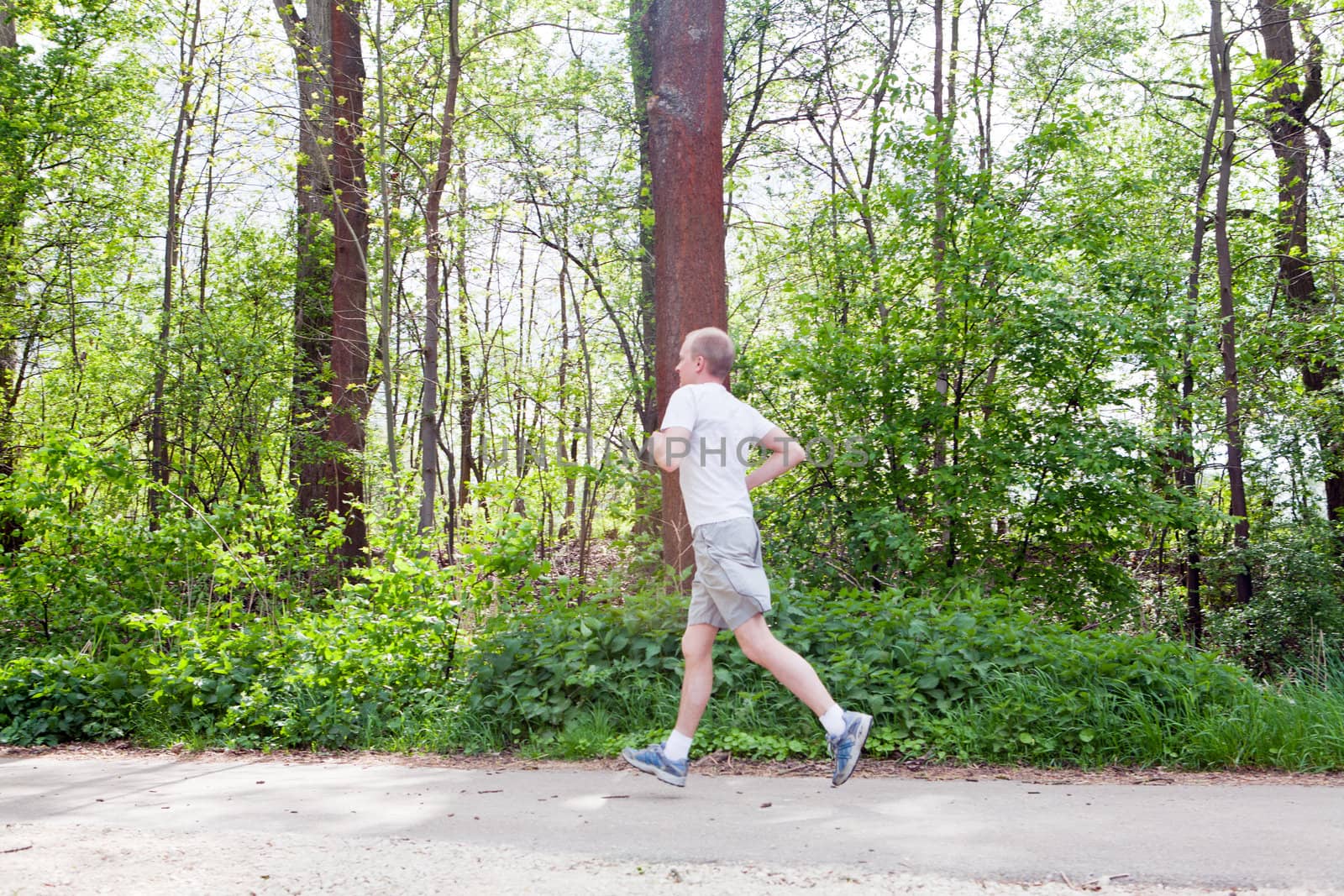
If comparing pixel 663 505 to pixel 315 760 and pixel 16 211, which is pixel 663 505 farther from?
pixel 16 211

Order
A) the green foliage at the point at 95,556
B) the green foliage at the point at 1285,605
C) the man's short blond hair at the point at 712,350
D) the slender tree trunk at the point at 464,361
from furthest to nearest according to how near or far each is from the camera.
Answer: the slender tree trunk at the point at 464,361, the green foliage at the point at 1285,605, the green foliage at the point at 95,556, the man's short blond hair at the point at 712,350

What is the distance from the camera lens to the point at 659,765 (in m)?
4.37

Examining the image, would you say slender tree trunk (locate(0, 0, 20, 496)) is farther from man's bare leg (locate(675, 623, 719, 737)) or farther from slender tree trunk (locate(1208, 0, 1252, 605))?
slender tree trunk (locate(1208, 0, 1252, 605))

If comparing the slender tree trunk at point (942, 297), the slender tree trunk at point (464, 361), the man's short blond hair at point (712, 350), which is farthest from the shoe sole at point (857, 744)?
the slender tree trunk at point (464, 361)

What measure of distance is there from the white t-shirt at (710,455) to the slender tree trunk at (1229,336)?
8.70m

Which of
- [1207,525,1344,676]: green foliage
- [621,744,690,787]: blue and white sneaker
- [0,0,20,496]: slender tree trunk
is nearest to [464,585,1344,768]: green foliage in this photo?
[621,744,690,787]: blue and white sneaker

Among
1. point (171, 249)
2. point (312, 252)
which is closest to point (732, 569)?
point (312, 252)

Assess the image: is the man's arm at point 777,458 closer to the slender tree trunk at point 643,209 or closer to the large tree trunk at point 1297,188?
the slender tree trunk at point 643,209

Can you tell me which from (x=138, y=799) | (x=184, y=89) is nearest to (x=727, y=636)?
(x=138, y=799)

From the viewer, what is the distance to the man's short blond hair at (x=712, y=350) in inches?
179

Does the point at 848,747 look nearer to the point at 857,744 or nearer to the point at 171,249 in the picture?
the point at 857,744

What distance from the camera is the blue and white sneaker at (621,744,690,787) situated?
4.34 m

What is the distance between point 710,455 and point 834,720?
130 centimetres

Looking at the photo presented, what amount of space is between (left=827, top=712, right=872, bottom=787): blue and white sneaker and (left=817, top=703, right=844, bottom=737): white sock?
2cm
